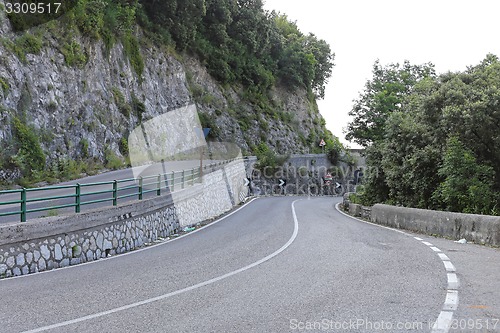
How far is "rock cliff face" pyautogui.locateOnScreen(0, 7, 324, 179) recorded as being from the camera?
2864cm

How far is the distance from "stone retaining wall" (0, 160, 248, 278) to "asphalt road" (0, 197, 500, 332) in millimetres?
583

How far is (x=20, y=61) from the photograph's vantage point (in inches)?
1141

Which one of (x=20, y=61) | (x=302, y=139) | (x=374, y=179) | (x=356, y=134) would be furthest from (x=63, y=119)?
(x=302, y=139)

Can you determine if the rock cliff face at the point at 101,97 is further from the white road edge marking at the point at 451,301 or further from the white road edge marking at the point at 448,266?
the white road edge marking at the point at 451,301

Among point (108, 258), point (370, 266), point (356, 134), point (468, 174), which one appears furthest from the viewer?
point (356, 134)

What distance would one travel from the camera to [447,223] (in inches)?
639

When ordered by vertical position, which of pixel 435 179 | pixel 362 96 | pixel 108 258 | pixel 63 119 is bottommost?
pixel 108 258

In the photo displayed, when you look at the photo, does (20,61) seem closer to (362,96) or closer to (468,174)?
(468,174)

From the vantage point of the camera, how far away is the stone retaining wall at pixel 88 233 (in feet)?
35.3

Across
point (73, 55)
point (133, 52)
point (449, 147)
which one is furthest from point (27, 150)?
point (133, 52)

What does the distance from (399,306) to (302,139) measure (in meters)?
74.1

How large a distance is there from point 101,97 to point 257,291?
3270 centimetres

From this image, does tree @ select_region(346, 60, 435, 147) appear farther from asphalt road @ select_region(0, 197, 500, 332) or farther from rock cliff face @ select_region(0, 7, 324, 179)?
asphalt road @ select_region(0, 197, 500, 332)

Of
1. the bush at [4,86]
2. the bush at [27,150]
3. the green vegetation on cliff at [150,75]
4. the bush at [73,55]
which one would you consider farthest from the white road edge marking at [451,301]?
the bush at [73,55]
